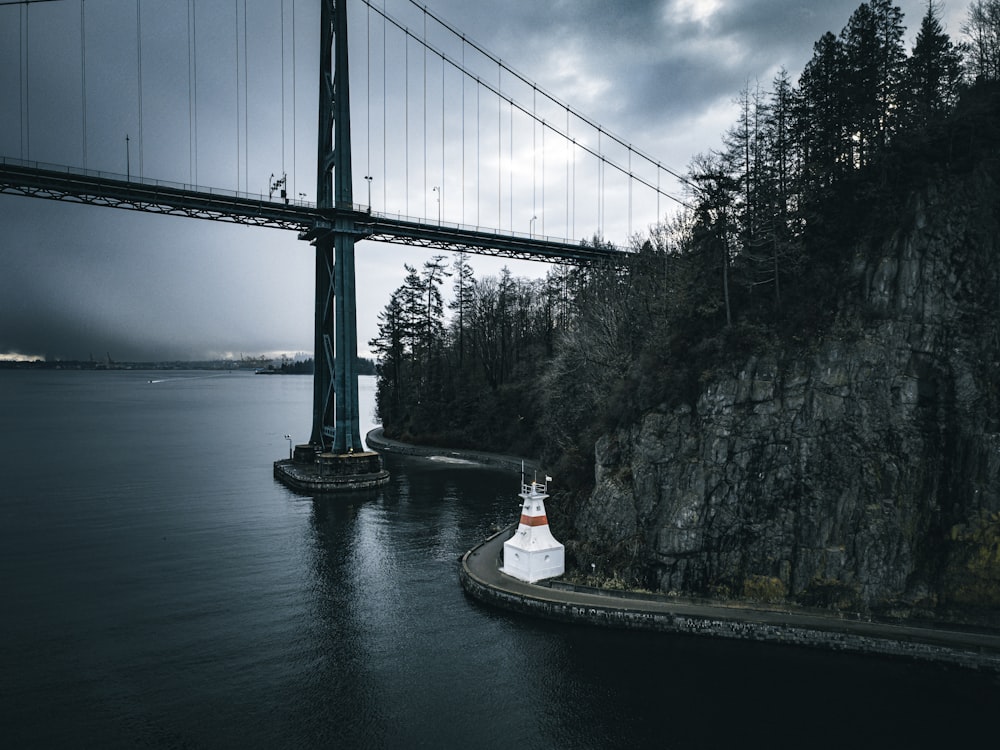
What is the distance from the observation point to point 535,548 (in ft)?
69.7

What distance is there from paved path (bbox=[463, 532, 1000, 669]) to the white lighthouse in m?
0.52

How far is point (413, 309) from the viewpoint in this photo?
66.1 m

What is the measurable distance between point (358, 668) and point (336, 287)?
28.8 metres

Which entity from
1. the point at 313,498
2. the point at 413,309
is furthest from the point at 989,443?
the point at 413,309

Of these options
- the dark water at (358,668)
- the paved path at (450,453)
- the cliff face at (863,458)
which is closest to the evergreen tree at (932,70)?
the cliff face at (863,458)

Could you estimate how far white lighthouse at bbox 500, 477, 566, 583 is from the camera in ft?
69.6

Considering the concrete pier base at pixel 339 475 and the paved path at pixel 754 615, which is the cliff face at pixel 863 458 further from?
the concrete pier base at pixel 339 475

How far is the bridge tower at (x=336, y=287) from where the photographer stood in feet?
132

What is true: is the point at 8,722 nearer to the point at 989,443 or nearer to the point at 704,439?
the point at 704,439

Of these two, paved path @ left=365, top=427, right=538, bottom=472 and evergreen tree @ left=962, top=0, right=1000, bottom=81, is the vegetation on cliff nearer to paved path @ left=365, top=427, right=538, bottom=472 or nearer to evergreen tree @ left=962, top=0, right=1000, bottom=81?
evergreen tree @ left=962, top=0, right=1000, bottom=81

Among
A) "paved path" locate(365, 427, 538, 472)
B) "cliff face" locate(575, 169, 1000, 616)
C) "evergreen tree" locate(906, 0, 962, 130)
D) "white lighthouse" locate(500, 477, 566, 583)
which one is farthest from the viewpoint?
"paved path" locate(365, 427, 538, 472)

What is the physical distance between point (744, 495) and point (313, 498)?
27.7 meters

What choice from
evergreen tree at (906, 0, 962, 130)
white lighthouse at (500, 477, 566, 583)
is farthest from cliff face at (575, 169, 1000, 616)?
evergreen tree at (906, 0, 962, 130)

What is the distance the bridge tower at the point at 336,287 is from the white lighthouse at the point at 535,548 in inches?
826
